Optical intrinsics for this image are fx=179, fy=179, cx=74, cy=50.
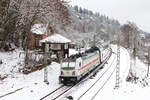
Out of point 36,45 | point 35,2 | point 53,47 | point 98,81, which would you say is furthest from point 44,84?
point 36,45

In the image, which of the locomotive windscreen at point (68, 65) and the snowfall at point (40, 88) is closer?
the snowfall at point (40, 88)

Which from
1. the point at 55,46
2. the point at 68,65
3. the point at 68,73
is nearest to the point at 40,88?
the point at 68,73

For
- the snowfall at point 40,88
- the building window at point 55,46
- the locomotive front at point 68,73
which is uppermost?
the building window at point 55,46

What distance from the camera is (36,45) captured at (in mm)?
39188

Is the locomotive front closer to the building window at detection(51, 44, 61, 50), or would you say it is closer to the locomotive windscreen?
the locomotive windscreen

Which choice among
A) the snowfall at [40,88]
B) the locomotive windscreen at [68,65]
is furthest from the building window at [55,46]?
the locomotive windscreen at [68,65]

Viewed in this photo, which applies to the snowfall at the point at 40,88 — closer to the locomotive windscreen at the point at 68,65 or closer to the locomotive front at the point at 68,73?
the locomotive front at the point at 68,73

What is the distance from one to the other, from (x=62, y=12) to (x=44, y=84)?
36.0 feet

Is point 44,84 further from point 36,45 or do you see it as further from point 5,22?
point 36,45

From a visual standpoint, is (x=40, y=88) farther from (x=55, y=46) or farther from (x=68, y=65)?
(x=55, y=46)

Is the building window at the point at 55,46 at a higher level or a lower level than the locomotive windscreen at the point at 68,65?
higher

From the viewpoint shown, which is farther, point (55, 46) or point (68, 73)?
point (55, 46)

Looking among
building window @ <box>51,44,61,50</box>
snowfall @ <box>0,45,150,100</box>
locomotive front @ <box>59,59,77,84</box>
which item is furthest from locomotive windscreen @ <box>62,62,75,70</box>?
building window @ <box>51,44,61,50</box>

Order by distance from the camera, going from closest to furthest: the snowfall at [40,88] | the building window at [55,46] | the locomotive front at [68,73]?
the snowfall at [40,88] → the locomotive front at [68,73] → the building window at [55,46]
